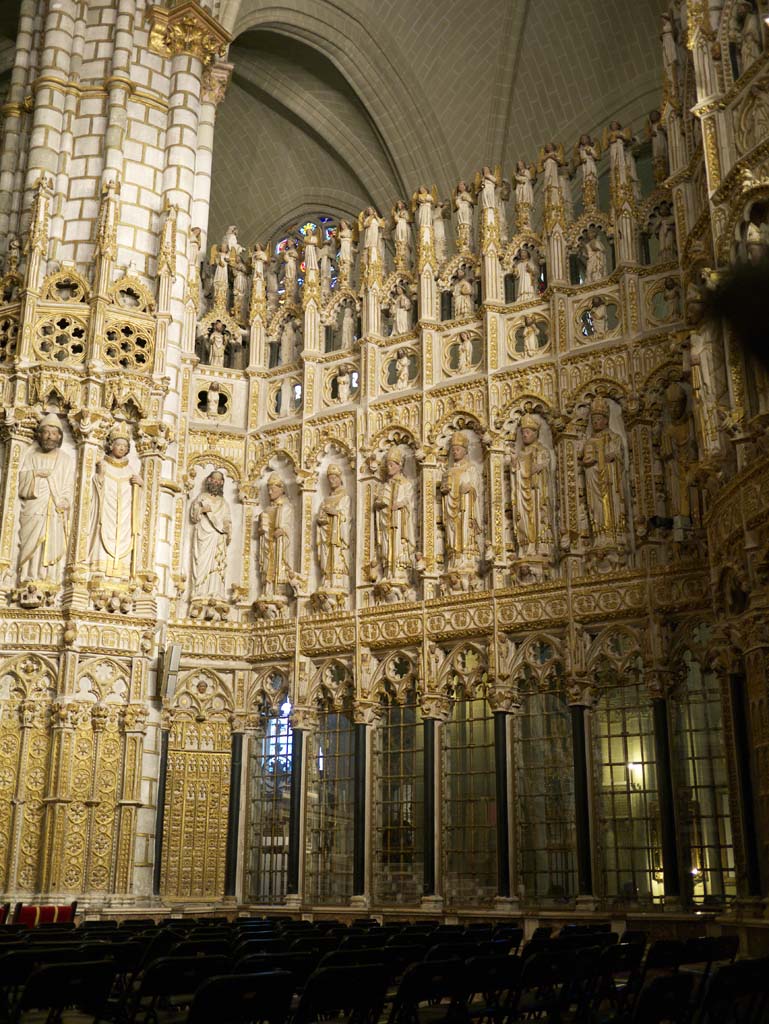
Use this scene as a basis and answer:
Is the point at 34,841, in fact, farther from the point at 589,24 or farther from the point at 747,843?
the point at 589,24

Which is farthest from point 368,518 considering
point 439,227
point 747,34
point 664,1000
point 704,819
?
point 664,1000

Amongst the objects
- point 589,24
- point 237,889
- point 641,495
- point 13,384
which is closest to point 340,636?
point 237,889

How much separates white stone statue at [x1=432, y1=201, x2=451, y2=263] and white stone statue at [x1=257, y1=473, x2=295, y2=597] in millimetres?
5217

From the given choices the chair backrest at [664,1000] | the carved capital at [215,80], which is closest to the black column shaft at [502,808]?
the chair backrest at [664,1000]

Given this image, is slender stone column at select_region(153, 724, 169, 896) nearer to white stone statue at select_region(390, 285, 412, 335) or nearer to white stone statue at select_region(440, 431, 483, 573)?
white stone statue at select_region(440, 431, 483, 573)

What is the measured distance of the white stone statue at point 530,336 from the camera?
1936cm

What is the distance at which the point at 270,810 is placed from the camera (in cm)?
1945

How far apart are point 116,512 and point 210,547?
189 centimetres

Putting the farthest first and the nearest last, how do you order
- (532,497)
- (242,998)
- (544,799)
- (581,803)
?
(544,799) → (532,497) → (581,803) → (242,998)

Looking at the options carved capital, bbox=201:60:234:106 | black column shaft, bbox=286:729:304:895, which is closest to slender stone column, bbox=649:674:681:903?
black column shaft, bbox=286:729:304:895

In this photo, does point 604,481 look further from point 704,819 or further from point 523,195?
point 523,195

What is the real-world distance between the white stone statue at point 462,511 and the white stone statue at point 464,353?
136 centimetres

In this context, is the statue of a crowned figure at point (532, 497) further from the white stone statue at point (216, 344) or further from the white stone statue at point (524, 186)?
the white stone statue at point (216, 344)

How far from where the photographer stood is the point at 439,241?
69.5ft
